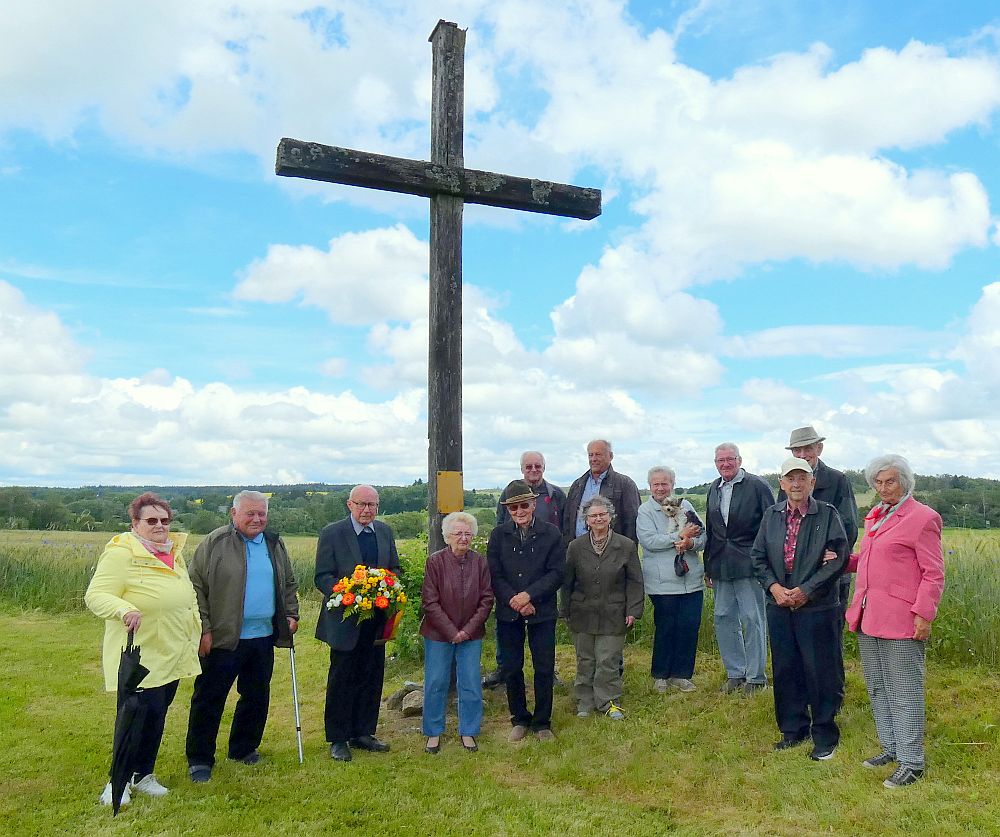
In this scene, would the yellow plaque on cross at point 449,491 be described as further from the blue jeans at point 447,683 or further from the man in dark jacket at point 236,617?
the man in dark jacket at point 236,617

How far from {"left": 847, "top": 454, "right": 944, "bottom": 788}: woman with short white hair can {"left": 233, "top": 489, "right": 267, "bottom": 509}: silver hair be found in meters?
4.30

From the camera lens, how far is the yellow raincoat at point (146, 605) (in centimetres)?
514

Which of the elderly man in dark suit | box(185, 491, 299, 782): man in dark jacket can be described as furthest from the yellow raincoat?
the elderly man in dark suit

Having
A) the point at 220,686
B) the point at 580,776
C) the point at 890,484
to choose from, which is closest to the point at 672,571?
the point at 580,776

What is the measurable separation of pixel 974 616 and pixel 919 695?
2805 mm

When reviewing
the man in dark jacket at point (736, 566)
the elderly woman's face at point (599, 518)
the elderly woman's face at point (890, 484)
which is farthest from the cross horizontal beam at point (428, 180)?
the elderly woman's face at point (890, 484)

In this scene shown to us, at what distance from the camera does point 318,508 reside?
14609mm

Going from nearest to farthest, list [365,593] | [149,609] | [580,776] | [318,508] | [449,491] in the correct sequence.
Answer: [149,609]
[580,776]
[365,593]
[449,491]
[318,508]

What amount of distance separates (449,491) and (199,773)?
281cm

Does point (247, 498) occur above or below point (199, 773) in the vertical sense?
above

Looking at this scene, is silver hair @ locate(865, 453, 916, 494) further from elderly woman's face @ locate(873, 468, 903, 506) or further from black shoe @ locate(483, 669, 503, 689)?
black shoe @ locate(483, 669, 503, 689)

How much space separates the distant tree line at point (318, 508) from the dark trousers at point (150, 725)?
121 cm

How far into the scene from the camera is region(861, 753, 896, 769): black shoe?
5426 mm

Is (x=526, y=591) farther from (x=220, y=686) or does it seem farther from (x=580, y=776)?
(x=220, y=686)
